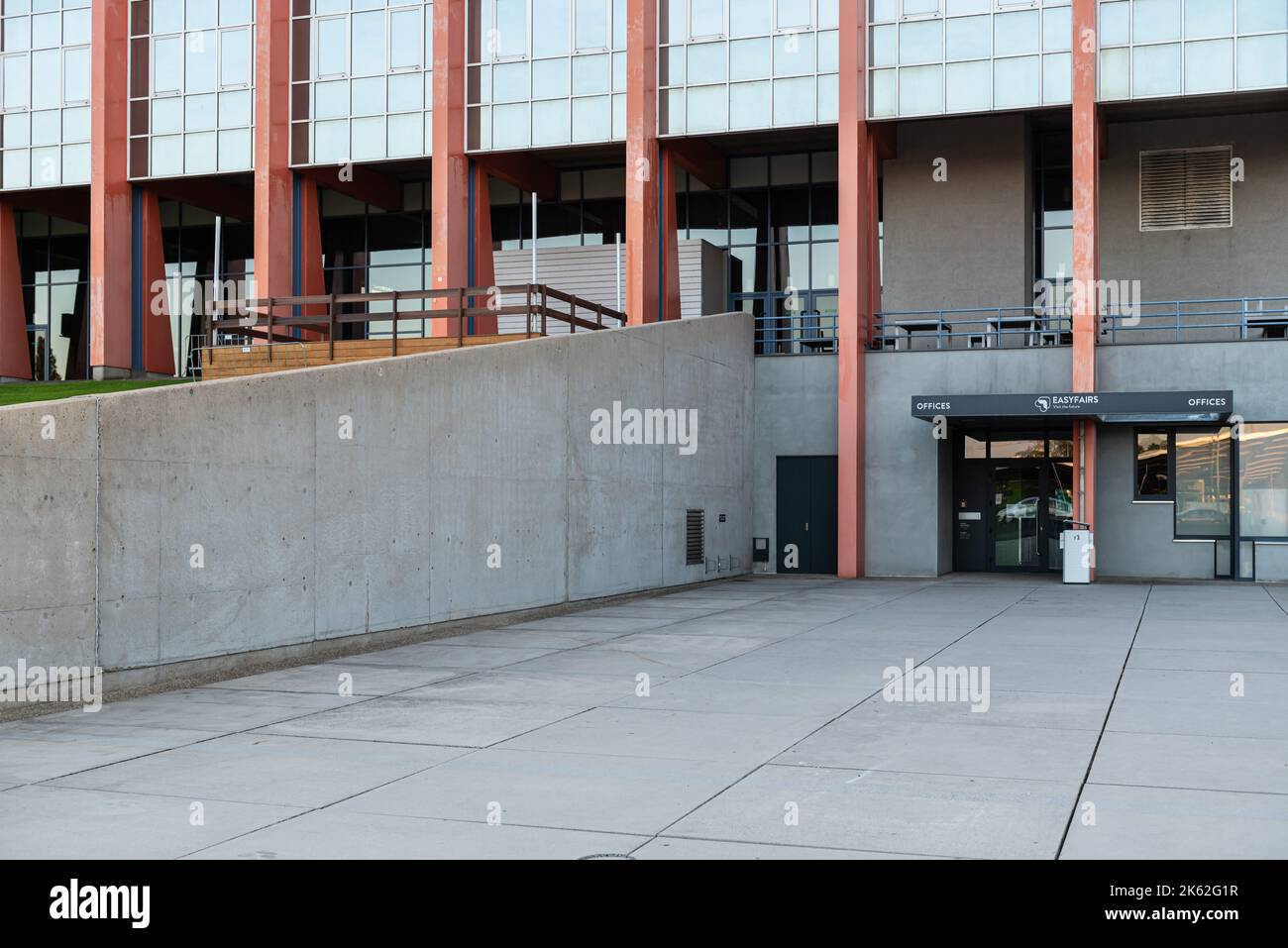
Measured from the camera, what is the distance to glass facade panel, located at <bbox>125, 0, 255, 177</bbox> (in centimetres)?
3422

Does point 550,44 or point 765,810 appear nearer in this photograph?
point 765,810

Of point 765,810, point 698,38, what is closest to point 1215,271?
point 698,38

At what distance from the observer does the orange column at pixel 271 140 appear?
33438 mm

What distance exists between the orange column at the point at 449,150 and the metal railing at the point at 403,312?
116cm

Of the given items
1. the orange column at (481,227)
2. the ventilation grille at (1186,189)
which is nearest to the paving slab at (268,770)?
the orange column at (481,227)

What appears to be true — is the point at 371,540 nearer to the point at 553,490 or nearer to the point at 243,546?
the point at 243,546

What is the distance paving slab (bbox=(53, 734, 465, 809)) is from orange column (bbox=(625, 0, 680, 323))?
22.6 meters

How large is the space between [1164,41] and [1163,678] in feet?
64.6

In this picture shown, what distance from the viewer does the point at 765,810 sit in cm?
746

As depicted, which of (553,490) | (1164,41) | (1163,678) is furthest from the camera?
(1164,41)

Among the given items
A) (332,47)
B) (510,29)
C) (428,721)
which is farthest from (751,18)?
(428,721)

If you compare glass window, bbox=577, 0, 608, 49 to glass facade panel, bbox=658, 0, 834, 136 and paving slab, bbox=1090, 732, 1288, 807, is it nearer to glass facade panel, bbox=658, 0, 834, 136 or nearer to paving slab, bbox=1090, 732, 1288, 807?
glass facade panel, bbox=658, 0, 834, 136

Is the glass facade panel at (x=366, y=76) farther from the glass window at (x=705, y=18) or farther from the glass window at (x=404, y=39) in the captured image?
the glass window at (x=705, y=18)
